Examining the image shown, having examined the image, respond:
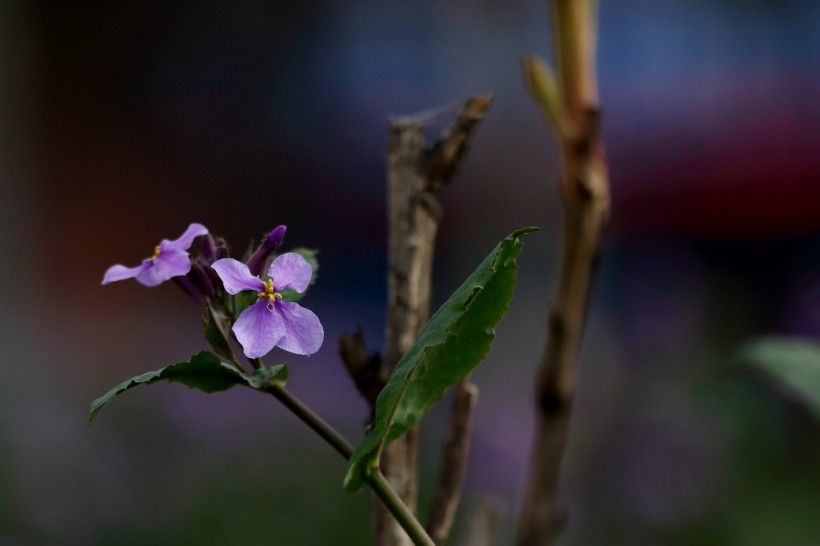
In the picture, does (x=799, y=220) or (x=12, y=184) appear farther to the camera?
(x=12, y=184)

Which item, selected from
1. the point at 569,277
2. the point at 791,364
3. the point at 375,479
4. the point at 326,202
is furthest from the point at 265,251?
the point at 326,202

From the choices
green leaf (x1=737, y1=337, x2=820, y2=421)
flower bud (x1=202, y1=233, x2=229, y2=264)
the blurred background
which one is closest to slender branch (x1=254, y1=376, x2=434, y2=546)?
flower bud (x1=202, y1=233, x2=229, y2=264)

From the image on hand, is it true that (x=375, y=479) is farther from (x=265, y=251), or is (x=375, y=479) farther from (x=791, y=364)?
(x=791, y=364)

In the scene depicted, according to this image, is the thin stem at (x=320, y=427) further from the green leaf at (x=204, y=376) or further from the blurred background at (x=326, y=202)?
the blurred background at (x=326, y=202)

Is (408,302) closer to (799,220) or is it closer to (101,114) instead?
(799,220)

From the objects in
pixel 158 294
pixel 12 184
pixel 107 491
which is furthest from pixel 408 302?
pixel 12 184

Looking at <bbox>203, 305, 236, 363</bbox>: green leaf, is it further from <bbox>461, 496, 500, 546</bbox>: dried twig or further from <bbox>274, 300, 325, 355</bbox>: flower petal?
<bbox>461, 496, 500, 546</bbox>: dried twig
